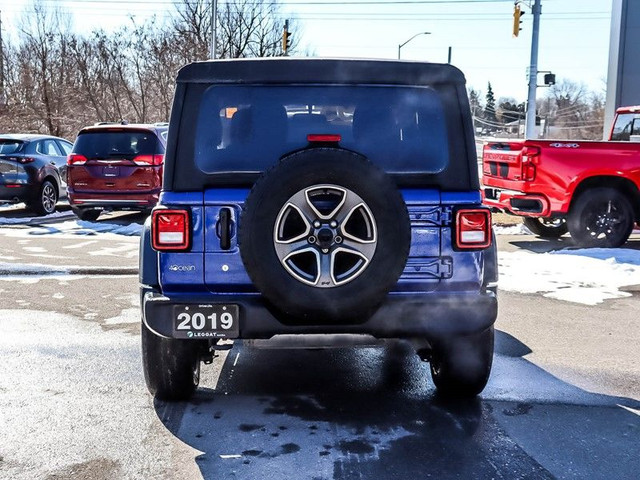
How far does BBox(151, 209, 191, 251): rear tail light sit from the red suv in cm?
856

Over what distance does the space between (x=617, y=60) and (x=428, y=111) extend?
18196 mm

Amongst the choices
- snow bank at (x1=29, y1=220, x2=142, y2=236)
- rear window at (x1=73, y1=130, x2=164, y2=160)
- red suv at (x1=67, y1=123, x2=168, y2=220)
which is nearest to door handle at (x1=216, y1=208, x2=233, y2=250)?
snow bank at (x1=29, y1=220, x2=142, y2=236)

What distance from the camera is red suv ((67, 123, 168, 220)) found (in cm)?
1201

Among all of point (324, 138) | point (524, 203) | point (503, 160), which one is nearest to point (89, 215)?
point (503, 160)

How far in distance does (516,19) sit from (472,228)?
1909 centimetres

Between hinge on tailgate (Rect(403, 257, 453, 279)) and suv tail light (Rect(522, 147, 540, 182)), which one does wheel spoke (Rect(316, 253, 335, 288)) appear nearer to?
hinge on tailgate (Rect(403, 257, 453, 279))

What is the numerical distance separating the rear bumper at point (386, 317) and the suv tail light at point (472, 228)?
0.88 feet

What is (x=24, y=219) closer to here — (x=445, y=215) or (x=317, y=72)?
(x=317, y=72)

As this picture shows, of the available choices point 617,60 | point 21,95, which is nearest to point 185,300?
point 617,60

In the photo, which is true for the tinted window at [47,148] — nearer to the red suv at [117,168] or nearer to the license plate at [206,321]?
the red suv at [117,168]

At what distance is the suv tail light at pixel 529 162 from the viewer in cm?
973

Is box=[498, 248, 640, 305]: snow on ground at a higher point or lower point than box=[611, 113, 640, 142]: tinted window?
lower

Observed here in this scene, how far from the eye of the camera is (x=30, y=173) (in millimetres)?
13531

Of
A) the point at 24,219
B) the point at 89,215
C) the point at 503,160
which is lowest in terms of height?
the point at 24,219
